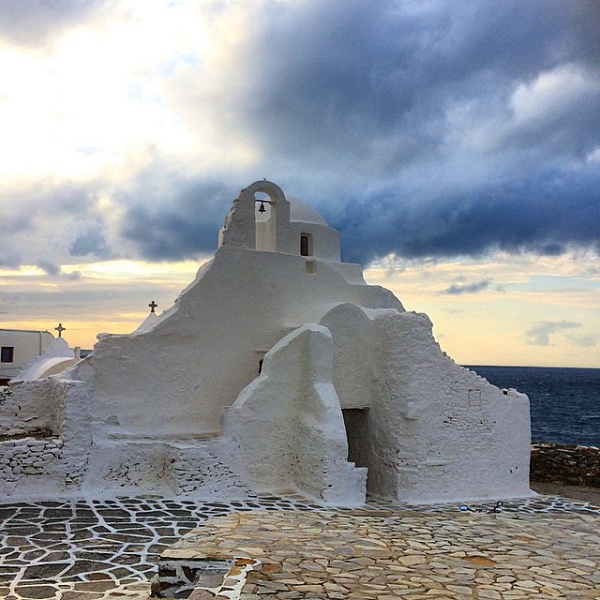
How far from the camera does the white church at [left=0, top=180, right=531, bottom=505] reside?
11.5 meters

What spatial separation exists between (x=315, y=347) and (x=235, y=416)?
2.00 metres

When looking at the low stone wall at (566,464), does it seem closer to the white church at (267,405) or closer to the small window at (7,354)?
the white church at (267,405)

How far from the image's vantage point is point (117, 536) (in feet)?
29.2

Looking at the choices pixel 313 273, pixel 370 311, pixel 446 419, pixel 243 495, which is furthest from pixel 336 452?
pixel 313 273

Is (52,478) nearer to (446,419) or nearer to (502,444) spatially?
(446,419)

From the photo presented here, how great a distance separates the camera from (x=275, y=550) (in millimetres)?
6512

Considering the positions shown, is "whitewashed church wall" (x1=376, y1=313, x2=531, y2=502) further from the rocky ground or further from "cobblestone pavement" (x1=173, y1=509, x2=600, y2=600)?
"cobblestone pavement" (x1=173, y1=509, x2=600, y2=600)

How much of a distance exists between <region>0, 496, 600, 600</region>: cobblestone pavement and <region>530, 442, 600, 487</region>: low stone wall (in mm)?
9296

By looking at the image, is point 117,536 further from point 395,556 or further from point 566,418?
point 566,418

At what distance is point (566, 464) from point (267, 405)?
10.1 metres

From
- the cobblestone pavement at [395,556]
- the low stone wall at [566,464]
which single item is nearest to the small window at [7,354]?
the low stone wall at [566,464]

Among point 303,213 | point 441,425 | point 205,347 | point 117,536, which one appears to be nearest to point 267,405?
point 205,347

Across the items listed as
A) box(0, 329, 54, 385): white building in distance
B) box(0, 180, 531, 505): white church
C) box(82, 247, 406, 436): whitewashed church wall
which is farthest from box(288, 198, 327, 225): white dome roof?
box(0, 329, 54, 385): white building in distance

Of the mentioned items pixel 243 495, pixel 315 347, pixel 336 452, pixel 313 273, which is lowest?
pixel 243 495
